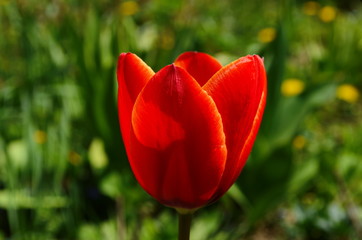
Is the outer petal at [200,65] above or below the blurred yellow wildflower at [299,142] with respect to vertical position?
above

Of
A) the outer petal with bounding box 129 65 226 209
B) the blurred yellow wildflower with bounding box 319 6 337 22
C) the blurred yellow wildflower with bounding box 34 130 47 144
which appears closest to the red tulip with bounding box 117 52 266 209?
the outer petal with bounding box 129 65 226 209

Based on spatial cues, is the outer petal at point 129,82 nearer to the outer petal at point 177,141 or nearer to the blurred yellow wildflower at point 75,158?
the outer petal at point 177,141

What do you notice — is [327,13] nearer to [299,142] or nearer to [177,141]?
[299,142]

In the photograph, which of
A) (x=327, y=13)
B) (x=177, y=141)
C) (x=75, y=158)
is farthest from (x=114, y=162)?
(x=327, y=13)

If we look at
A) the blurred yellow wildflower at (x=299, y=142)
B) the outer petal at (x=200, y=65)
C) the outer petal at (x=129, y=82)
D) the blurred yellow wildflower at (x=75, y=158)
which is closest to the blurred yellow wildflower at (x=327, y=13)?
the blurred yellow wildflower at (x=299, y=142)

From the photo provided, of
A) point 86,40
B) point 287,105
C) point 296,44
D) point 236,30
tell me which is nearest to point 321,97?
point 287,105

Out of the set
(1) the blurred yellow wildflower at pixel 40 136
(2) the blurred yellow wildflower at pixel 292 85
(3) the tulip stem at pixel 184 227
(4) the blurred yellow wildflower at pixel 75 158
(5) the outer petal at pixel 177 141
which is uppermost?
(5) the outer petal at pixel 177 141

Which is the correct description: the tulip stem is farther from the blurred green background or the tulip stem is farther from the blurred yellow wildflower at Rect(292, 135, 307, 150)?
the blurred yellow wildflower at Rect(292, 135, 307, 150)
